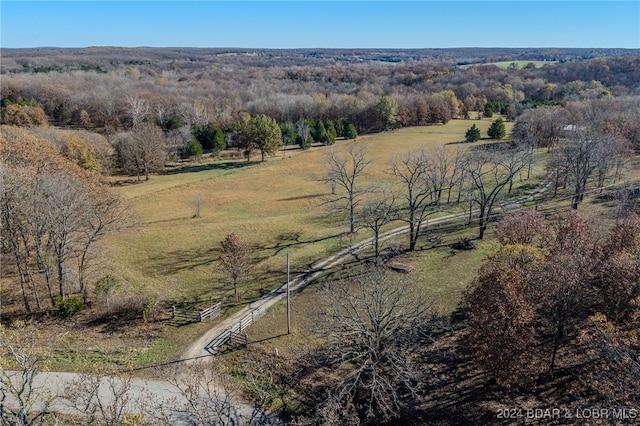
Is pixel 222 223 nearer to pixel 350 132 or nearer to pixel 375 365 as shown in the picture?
pixel 375 365

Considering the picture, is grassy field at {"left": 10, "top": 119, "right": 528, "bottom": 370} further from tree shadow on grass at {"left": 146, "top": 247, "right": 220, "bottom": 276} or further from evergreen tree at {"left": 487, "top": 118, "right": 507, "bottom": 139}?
evergreen tree at {"left": 487, "top": 118, "right": 507, "bottom": 139}

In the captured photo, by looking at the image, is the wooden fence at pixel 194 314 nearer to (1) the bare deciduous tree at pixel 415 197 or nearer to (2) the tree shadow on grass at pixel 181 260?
(2) the tree shadow on grass at pixel 181 260

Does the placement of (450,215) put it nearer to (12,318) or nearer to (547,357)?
(547,357)

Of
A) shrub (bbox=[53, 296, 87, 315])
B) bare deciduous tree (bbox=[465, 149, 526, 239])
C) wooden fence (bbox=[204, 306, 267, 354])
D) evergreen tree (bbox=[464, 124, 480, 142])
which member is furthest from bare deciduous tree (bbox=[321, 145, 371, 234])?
shrub (bbox=[53, 296, 87, 315])

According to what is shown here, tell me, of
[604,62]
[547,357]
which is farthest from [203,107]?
[604,62]

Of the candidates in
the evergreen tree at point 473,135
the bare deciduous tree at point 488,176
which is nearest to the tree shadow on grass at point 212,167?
the bare deciduous tree at point 488,176

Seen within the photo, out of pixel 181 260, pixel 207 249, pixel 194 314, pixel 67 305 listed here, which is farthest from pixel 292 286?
pixel 67 305
